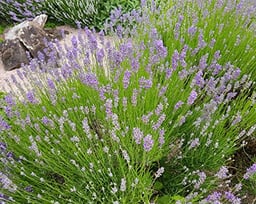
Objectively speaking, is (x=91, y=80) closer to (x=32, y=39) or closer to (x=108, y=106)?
(x=108, y=106)

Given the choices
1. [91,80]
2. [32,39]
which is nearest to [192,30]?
[91,80]

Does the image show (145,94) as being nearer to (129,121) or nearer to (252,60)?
(129,121)

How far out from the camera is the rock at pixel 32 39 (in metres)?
4.15

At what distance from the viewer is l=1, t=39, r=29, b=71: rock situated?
4133 millimetres

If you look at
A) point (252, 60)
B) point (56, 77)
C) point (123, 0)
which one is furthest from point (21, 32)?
point (252, 60)

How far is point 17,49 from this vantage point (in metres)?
4.15

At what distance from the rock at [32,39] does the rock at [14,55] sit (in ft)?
0.21

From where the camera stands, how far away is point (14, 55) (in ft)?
13.6

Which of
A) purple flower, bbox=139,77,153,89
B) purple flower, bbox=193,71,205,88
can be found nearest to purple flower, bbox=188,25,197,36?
purple flower, bbox=193,71,205,88

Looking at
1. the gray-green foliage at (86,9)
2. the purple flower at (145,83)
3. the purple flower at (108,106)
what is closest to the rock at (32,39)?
the gray-green foliage at (86,9)

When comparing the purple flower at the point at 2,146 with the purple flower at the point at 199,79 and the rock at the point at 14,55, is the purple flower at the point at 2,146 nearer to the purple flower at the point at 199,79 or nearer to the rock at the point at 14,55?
the purple flower at the point at 199,79

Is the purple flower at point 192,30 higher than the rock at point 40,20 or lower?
higher

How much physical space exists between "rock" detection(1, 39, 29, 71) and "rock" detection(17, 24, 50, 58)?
0.21 ft

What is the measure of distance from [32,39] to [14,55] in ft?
0.88
